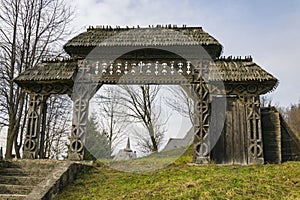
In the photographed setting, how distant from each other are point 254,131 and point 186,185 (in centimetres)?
458

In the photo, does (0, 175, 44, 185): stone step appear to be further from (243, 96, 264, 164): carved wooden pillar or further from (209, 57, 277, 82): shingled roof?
(243, 96, 264, 164): carved wooden pillar

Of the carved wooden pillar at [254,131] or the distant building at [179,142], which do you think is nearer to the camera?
the carved wooden pillar at [254,131]

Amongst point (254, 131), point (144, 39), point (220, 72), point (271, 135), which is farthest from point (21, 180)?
point (271, 135)

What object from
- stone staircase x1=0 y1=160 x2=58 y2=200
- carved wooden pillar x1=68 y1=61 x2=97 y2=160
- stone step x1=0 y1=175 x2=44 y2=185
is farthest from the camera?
carved wooden pillar x1=68 y1=61 x2=97 y2=160

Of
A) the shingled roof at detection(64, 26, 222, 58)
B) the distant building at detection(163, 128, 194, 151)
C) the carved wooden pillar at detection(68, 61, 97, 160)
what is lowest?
the distant building at detection(163, 128, 194, 151)

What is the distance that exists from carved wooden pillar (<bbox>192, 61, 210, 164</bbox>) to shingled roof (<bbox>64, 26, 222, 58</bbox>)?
0.99 meters

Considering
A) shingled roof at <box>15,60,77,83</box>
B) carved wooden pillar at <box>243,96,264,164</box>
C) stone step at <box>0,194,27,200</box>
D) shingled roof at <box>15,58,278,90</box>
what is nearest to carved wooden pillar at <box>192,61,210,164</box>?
shingled roof at <box>15,58,278,90</box>

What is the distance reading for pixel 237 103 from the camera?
1109 centimetres

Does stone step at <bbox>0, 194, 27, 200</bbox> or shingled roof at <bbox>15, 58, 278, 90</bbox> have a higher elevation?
shingled roof at <bbox>15, 58, 278, 90</bbox>

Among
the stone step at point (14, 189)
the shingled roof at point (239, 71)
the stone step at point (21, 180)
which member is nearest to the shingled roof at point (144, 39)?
the shingled roof at point (239, 71)

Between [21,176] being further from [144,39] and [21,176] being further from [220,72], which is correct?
[220,72]

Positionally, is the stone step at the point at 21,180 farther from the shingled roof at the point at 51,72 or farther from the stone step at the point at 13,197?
the shingled roof at the point at 51,72

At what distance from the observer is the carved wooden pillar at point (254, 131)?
33.9 feet

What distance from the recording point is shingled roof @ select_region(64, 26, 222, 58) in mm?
11047
